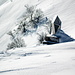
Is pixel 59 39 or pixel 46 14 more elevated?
pixel 46 14

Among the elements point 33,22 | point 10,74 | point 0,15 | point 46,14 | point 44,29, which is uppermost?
point 0,15

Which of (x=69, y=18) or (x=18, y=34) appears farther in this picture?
(x=18, y=34)

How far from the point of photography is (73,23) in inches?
1335

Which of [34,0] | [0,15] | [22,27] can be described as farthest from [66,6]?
[0,15]

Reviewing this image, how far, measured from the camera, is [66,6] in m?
44.5

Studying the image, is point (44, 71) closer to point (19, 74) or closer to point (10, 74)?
point (19, 74)

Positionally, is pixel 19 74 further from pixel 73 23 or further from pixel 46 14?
pixel 46 14

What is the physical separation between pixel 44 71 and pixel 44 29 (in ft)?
112

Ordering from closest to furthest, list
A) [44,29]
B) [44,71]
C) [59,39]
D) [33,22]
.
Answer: [44,71] < [59,39] < [44,29] < [33,22]

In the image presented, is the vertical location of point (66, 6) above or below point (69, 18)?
above

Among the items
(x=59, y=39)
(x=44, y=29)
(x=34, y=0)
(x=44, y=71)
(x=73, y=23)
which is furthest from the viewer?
(x=34, y=0)

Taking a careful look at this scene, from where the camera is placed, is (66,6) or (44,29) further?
(66,6)

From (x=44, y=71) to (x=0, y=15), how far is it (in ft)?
235

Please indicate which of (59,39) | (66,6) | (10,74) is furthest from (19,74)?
(66,6)
